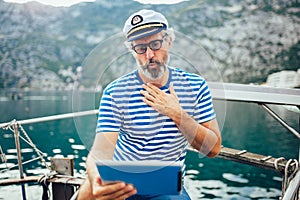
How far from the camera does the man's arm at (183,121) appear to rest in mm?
1246

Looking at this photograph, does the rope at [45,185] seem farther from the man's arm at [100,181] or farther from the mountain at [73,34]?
the mountain at [73,34]

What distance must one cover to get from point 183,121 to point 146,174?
0.28 meters

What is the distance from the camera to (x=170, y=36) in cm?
128

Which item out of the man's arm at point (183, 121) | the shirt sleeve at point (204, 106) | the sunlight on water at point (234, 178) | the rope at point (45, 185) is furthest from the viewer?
the sunlight on water at point (234, 178)

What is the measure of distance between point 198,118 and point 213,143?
0.41 ft

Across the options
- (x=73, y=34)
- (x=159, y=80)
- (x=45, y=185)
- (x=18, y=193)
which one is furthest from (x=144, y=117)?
(x=73, y=34)

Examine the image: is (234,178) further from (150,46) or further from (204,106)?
(150,46)

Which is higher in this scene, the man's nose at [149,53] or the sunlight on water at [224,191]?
the man's nose at [149,53]

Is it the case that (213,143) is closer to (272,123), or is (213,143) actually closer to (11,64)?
(272,123)

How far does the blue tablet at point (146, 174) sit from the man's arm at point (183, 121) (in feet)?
0.68

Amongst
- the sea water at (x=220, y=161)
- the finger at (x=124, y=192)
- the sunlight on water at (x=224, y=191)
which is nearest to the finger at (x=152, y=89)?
the finger at (x=124, y=192)

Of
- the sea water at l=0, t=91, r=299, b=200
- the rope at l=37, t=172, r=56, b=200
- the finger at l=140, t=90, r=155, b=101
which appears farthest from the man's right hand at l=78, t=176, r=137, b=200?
the sea water at l=0, t=91, r=299, b=200

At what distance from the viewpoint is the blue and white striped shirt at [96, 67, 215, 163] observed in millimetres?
1334

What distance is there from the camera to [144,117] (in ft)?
4.39
